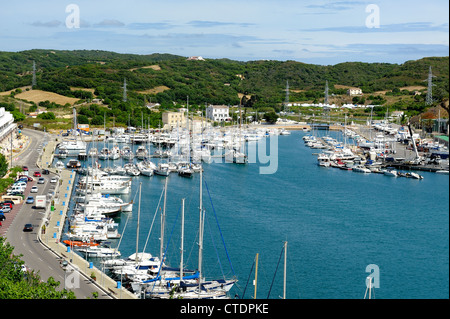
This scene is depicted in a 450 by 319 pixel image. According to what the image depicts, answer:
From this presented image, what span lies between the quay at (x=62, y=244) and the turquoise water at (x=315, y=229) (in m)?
1.44

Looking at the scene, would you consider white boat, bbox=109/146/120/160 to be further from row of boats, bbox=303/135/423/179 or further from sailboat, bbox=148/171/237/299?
sailboat, bbox=148/171/237/299

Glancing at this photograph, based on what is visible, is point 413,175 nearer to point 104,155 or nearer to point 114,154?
point 114,154

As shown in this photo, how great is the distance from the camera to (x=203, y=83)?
53.3 meters

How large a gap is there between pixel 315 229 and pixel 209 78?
43.6 metres

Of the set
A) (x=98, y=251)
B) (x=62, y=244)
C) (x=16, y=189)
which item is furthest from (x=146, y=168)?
(x=62, y=244)

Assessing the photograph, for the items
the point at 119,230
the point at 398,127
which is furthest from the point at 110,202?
the point at 398,127

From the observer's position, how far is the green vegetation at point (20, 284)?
7.27 m

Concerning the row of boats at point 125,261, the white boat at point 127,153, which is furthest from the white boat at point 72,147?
the row of boats at point 125,261

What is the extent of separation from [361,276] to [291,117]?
34.4 m

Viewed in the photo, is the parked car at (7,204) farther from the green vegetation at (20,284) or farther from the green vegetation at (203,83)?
the green vegetation at (203,83)

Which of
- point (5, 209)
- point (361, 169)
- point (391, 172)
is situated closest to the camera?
point (5, 209)

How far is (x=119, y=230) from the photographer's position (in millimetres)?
14812

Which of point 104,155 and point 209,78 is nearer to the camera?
point 104,155

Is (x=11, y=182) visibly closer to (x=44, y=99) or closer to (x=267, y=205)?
(x=267, y=205)
